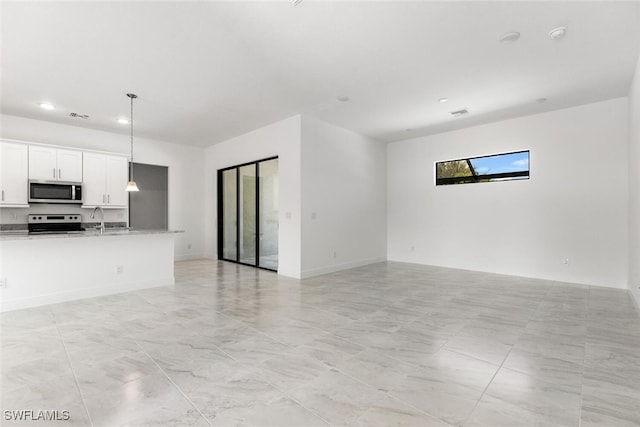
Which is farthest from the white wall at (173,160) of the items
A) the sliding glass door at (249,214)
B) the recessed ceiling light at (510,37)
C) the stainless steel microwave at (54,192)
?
the recessed ceiling light at (510,37)

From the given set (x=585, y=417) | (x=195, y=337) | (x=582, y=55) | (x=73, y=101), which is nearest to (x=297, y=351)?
(x=195, y=337)

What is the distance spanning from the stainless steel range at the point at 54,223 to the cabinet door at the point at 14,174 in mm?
459

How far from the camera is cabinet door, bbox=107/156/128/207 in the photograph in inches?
249

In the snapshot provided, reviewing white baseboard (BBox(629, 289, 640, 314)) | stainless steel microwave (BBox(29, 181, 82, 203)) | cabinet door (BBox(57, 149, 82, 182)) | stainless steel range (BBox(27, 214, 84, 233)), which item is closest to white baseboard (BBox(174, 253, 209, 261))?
stainless steel range (BBox(27, 214, 84, 233))

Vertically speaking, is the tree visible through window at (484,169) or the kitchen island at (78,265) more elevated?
the tree visible through window at (484,169)

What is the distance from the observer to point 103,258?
14.6 ft

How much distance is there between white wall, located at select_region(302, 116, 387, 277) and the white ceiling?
0.82 meters

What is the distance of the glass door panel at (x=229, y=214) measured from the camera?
24.6 feet

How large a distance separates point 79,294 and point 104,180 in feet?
9.67

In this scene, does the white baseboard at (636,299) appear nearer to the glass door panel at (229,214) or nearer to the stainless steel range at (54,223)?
the glass door panel at (229,214)

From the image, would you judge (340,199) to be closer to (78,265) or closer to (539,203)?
(539,203)

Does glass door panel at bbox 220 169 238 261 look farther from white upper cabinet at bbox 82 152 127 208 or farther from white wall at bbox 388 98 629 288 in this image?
white wall at bbox 388 98 629 288

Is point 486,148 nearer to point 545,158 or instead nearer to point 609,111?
point 545,158

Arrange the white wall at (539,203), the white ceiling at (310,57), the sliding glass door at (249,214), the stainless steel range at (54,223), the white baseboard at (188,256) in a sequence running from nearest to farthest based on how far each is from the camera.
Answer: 1. the white ceiling at (310,57)
2. the white wall at (539,203)
3. the stainless steel range at (54,223)
4. the sliding glass door at (249,214)
5. the white baseboard at (188,256)
